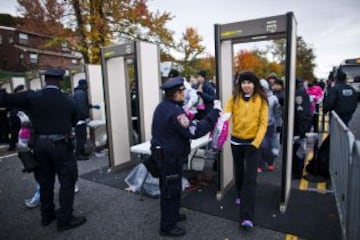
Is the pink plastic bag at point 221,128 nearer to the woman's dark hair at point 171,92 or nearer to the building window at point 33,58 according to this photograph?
the woman's dark hair at point 171,92

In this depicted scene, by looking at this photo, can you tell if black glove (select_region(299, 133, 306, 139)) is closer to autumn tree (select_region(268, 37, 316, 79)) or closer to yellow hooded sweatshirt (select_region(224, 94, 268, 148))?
yellow hooded sweatshirt (select_region(224, 94, 268, 148))

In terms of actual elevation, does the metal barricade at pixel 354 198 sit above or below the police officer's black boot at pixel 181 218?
above

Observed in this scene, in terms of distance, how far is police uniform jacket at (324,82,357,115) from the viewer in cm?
471

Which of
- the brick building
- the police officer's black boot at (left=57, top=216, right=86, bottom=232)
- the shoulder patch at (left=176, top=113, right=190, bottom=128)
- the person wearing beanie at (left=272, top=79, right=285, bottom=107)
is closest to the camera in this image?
the shoulder patch at (left=176, top=113, right=190, bottom=128)

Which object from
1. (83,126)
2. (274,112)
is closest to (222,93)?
(274,112)

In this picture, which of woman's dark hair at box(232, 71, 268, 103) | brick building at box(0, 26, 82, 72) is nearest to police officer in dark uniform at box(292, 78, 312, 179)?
woman's dark hair at box(232, 71, 268, 103)

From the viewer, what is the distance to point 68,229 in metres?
3.11

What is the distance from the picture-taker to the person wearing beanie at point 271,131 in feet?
15.1

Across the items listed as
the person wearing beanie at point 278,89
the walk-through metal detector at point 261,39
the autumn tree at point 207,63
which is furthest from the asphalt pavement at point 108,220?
the autumn tree at point 207,63

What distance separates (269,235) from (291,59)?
79.9 inches

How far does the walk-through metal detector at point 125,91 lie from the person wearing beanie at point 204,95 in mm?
828

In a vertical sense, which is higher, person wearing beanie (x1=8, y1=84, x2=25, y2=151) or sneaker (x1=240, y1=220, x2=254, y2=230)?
person wearing beanie (x1=8, y1=84, x2=25, y2=151)

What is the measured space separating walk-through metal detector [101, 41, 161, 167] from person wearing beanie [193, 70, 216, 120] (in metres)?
0.83

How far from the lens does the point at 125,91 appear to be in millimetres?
5520
